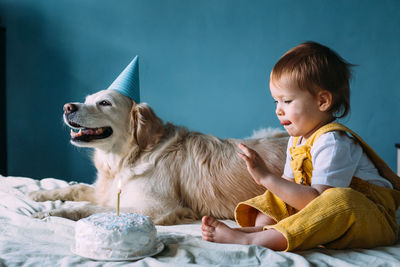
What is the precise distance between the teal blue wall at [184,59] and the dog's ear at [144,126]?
5.83 ft

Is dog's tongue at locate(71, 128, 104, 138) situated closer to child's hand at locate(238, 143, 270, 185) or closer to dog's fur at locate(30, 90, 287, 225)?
dog's fur at locate(30, 90, 287, 225)

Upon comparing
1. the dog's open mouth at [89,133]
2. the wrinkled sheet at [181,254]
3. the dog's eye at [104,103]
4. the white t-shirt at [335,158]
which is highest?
the dog's eye at [104,103]

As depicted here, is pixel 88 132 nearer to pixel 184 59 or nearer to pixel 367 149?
pixel 367 149

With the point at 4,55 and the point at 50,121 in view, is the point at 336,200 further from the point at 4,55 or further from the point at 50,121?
the point at 4,55

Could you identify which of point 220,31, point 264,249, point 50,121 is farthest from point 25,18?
point 264,249

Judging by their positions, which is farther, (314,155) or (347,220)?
(314,155)

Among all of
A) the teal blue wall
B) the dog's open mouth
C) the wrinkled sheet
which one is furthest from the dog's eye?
the teal blue wall

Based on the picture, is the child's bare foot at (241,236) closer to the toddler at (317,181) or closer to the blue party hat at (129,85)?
the toddler at (317,181)

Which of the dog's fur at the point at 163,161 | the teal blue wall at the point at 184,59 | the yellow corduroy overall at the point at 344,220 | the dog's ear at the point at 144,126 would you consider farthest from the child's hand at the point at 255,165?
the teal blue wall at the point at 184,59

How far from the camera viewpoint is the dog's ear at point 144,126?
5.64 ft

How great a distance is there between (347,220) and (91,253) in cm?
64

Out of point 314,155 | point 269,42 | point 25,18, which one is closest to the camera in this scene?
point 314,155

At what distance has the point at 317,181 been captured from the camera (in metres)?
1.09

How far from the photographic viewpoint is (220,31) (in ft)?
11.5
